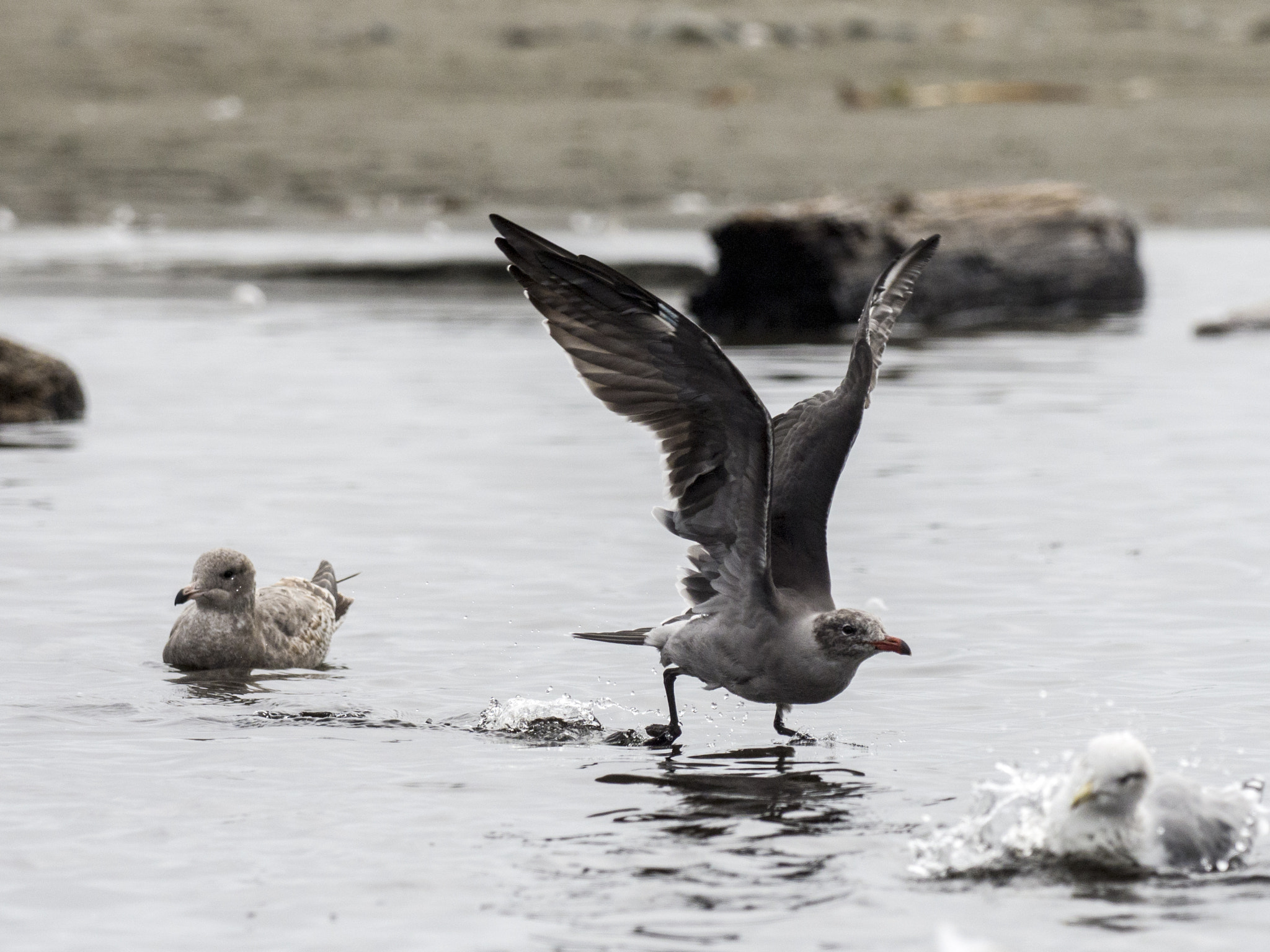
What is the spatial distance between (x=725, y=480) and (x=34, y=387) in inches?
382

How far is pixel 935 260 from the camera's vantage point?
21.7 metres

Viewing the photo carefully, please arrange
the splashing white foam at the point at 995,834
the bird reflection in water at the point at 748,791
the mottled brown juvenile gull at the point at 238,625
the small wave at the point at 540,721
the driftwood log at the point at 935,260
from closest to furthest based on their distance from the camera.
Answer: the splashing white foam at the point at 995,834, the bird reflection in water at the point at 748,791, the small wave at the point at 540,721, the mottled brown juvenile gull at the point at 238,625, the driftwood log at the point at 935,260

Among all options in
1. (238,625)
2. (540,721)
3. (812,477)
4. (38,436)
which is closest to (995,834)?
(812,477)

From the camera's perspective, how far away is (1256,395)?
1752 cm

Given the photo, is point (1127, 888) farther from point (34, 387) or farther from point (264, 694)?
point (34, 387)

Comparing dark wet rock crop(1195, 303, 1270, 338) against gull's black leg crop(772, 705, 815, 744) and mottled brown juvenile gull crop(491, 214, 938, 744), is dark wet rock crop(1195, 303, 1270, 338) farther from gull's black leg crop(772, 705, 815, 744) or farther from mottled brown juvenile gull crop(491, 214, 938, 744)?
gull's black leg crop(772, 705, 815, 744)

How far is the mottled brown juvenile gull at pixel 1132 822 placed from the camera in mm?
6254

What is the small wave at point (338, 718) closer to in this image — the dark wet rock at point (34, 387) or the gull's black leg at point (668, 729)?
the gull's black leg at point (668, 729)

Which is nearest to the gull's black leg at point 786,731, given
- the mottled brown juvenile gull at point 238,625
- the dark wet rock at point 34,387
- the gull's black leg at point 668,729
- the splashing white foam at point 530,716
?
the gull's black leg at point 668,729

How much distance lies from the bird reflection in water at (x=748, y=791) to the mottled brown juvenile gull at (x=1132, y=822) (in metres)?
0.85

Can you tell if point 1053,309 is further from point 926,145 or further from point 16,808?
point 16,808

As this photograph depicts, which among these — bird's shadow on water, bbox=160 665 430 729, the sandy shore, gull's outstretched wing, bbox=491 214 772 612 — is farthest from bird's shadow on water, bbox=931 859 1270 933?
the sandy shore

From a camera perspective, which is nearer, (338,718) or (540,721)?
(540,721)

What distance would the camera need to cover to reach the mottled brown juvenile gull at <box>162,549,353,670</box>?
9.13 meters
